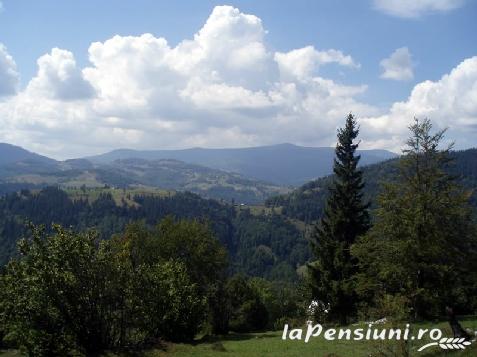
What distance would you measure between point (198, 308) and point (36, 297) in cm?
1374

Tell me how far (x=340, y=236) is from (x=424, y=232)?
1794 centimetres

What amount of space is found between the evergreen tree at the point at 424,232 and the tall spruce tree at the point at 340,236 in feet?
38.8

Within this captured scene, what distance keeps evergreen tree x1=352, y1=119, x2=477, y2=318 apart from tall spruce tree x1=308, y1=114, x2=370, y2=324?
11837mm

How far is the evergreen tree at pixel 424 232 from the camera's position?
92.2 feet

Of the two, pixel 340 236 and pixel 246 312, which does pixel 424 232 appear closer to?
pixel 340 236

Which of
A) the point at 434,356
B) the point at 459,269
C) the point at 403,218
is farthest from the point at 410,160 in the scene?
the point at 434,356

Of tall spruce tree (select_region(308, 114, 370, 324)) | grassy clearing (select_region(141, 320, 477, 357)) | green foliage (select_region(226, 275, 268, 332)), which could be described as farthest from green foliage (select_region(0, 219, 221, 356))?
green foliage (select_region(226, 275, 268, 332))

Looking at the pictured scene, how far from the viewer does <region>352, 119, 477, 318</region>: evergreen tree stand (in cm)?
2809

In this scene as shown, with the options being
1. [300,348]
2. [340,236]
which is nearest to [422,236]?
[300,348]

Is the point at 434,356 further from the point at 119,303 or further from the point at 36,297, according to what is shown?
the point at 36,297

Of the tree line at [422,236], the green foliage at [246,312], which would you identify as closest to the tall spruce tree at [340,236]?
the tree line at [422,236]

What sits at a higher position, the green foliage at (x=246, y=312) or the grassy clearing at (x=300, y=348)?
the grassy clearing at (x=300, y=348)

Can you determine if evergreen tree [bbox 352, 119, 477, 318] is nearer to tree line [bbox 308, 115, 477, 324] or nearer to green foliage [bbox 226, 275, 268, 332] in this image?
tree line [bbox 308, 115, 477, 324]

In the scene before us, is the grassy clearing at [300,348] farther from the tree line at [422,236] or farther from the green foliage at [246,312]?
the green foliage at [246,312]
